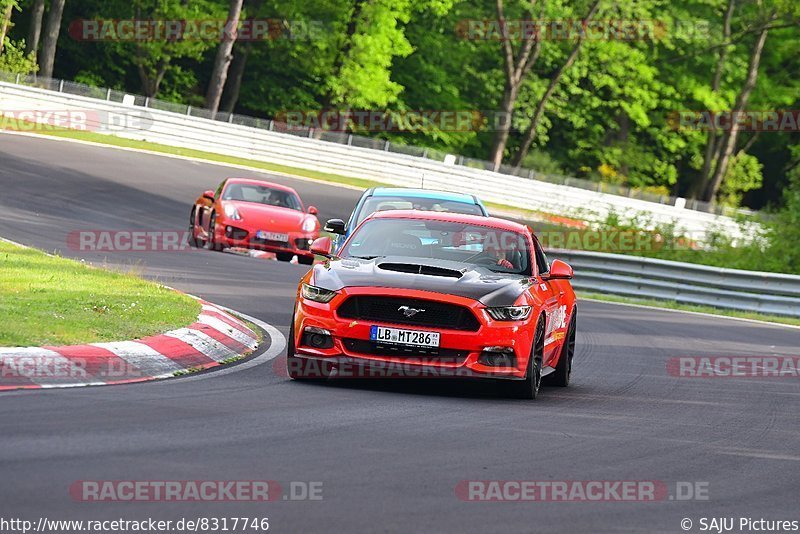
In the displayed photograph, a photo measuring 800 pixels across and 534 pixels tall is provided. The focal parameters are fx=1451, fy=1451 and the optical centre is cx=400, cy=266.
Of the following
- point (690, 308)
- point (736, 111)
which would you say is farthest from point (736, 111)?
point (690, 308)

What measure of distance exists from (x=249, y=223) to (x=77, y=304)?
466 inches

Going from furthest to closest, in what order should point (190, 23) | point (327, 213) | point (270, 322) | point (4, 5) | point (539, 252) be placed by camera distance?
point (190, 23)
point (4, 5)
point (327, 213)
point (270, 322)
point (539, 252)

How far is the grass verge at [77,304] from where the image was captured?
33.6 feet

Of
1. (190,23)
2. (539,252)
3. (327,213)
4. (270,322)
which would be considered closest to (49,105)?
(327,213)

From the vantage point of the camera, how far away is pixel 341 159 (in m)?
47.3

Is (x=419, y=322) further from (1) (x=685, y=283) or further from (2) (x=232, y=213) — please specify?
(1) (x=685, y=283)

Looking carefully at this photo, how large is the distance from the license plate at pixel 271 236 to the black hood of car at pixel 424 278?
12.7 m

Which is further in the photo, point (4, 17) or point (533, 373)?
point (4, 17)

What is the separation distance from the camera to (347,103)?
61.2 meters

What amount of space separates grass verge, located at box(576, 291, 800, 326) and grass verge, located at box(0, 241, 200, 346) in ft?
40.4

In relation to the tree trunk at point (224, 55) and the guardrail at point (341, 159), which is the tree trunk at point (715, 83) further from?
the tree trunk at point (224, 55)

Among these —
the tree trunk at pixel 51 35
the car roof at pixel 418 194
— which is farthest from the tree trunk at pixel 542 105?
the car roof at pixel 418 194

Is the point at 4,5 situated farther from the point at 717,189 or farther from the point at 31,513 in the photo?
the point at 31,513

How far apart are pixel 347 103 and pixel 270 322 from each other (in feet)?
155
